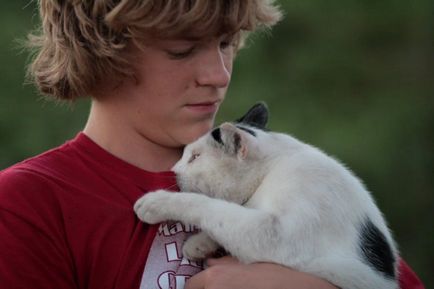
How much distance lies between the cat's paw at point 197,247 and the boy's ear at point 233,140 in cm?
21

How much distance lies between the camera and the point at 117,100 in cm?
193

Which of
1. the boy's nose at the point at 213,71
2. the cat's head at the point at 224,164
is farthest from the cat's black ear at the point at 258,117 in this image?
the boy's nose at the point at 213,71

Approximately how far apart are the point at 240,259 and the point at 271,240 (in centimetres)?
8

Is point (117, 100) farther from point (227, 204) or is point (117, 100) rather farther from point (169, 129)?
point (227, 204)

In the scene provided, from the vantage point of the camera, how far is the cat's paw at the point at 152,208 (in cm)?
175

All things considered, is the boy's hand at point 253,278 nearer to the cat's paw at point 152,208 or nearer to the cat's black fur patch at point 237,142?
the cat's paw at point 152,208

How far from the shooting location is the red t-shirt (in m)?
1.67

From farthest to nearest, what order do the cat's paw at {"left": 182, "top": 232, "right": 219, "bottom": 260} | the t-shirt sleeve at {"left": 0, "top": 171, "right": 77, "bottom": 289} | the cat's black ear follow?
the cat's black ear → the cat's paw at {"left": 182, "top": 232, "right": 219, "bottom": 260} → the t-shirt sleeve at {"left": 0, "top": 171, "right": 77, "bottom": 289}

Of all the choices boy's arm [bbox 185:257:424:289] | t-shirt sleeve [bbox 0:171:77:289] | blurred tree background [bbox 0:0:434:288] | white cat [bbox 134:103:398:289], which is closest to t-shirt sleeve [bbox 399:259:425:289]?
white cat [bbox 134:103:398:289]

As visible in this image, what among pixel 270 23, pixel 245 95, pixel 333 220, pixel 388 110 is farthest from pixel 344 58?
pixel 333 220

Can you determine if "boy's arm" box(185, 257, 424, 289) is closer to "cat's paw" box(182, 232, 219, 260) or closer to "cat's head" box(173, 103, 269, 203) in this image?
"cat's paw" box(182, 232, 219, 260)

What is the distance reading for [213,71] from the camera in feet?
6.04

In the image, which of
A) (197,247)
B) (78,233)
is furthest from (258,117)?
(78,233)

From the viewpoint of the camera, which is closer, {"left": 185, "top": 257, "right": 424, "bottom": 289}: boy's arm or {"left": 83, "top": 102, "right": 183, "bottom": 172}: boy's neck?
{"left": 185, "top": 257, "right": 424, "bottom": 289}: boy's arm
